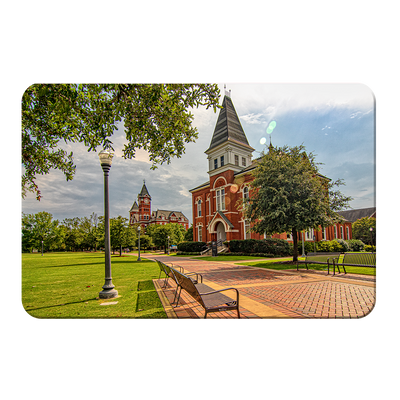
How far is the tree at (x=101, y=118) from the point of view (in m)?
4.27

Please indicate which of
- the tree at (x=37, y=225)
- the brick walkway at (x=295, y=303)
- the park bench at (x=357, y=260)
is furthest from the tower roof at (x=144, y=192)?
the park bench at (x=357, y=260)

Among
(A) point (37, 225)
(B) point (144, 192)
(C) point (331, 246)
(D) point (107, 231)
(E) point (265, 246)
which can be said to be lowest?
(C) point (331, 246)

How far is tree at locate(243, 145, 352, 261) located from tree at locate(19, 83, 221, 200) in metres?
6.61

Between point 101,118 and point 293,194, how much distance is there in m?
8.84

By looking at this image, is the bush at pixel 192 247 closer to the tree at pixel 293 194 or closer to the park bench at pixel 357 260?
the tree at pixel 293 194

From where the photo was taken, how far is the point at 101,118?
486cm

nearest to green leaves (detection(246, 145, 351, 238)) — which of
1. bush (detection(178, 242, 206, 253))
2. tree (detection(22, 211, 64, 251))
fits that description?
tree (detection(22, 211, 64, 251))

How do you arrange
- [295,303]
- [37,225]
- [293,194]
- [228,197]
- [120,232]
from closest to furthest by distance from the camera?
[295,303] → [37,225] → [293,194] → [120,232] → [228,197]

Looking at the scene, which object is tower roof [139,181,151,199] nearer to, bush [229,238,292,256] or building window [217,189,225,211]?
bush [229,238,292,256]

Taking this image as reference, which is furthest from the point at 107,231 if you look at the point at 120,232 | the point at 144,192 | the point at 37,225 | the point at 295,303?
the point at 120,232

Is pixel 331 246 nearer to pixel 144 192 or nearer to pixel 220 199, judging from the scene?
pixel 220 199

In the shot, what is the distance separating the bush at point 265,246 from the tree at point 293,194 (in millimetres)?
7058

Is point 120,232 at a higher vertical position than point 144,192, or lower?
lower
